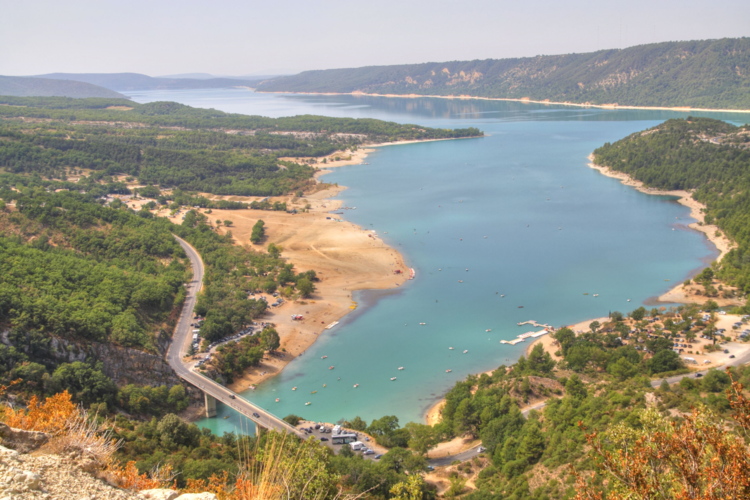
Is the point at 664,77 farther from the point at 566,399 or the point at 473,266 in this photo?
the point at 566,399

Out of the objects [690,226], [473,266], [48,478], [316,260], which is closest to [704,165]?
[690,226]

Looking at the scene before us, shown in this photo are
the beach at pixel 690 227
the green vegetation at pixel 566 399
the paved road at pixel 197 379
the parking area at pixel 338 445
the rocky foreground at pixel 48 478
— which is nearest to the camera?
the rocky foreground at pixel 48 478

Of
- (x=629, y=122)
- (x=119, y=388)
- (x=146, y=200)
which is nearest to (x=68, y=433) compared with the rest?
(x=119, y=388)

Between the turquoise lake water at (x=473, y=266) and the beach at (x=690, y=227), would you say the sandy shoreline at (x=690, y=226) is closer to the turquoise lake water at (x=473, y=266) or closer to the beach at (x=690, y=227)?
the beach at (x=690, y=227)

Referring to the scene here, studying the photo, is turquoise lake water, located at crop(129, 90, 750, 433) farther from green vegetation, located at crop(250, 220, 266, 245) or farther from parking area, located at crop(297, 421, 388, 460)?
green vegetation, located at crop(250, 220, 266, 245)

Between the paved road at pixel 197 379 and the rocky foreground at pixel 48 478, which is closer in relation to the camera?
the rocky foreground at pixel 48 478

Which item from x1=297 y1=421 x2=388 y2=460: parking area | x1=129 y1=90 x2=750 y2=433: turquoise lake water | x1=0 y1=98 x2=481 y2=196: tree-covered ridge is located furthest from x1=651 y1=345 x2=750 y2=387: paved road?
x1=0 y1=98 x2=481 y2=196: tree-covered ridge

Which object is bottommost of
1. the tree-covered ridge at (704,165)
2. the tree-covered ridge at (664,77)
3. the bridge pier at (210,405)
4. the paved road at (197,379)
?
the bridge pier at (210,405)

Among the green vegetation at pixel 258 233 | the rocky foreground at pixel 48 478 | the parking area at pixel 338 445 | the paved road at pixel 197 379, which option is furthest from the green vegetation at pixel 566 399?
the green vegetation at pixel 258 233
